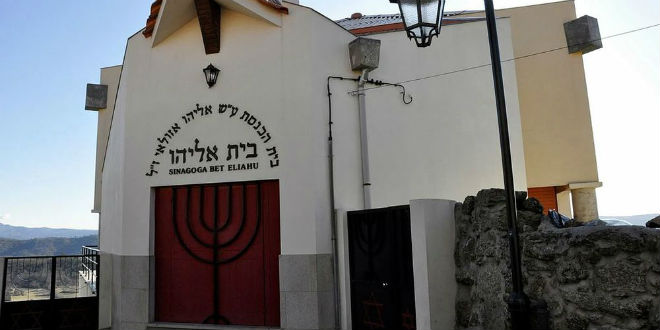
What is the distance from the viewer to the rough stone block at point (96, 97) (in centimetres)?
1493

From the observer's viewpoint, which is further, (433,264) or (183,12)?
(183,12)

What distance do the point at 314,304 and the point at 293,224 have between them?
1200 mm

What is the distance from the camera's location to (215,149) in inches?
297

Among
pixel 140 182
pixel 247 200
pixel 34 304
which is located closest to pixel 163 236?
pixel 140 182

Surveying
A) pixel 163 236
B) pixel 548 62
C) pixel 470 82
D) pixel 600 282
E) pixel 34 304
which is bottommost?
pixel 34 304

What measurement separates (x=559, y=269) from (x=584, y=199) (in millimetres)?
8747

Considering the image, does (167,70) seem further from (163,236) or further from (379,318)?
(379,318)

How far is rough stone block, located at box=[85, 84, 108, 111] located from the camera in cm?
1493

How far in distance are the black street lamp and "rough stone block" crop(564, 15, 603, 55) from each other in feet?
28.0

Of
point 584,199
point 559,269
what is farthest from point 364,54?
point 584,199

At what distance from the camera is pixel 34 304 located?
8992 millimetres

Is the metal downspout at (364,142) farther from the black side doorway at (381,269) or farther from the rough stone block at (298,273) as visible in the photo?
the rough stone block at (298,273)

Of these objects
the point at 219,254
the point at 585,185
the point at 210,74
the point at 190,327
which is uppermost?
the point at 210,74

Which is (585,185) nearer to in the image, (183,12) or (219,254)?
(219,254)
